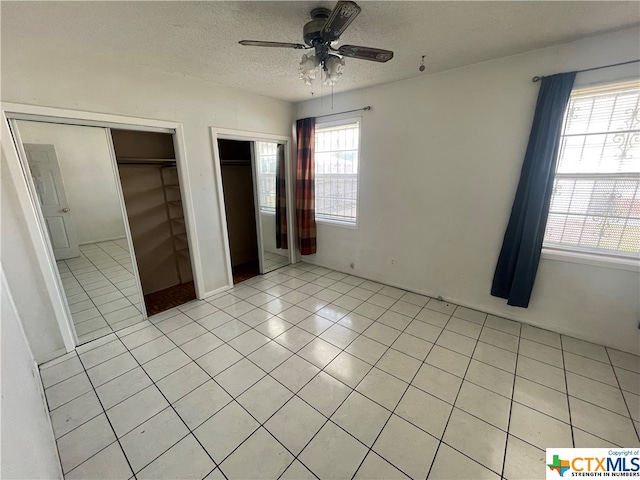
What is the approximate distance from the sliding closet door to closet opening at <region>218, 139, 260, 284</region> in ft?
4.70

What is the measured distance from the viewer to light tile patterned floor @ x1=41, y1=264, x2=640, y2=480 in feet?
4.61

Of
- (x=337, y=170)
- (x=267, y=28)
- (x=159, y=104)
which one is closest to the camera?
(x=267, y=28)

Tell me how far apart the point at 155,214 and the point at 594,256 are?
15.3ft

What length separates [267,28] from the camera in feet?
5.78

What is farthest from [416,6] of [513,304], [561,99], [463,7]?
[513,304]

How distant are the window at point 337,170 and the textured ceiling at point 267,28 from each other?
114cm

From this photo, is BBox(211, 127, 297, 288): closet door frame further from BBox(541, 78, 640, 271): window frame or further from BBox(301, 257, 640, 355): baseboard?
BBox(541, 78, 640, 271): window frame

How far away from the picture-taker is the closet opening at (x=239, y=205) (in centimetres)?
397

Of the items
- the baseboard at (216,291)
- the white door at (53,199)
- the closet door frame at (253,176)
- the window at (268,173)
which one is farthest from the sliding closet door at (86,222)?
the window at (268,173)

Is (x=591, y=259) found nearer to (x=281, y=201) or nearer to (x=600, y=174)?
(x=600, y=174)

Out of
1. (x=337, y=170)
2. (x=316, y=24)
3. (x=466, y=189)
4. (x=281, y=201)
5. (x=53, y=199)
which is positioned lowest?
(x=281, y=201)

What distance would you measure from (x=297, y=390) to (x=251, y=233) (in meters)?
3.09

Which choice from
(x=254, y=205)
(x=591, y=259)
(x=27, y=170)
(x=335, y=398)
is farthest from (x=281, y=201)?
(x=591, y=259)

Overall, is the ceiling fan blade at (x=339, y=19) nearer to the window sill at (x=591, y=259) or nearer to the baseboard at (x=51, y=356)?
the window sill at (x=591, y=259)
